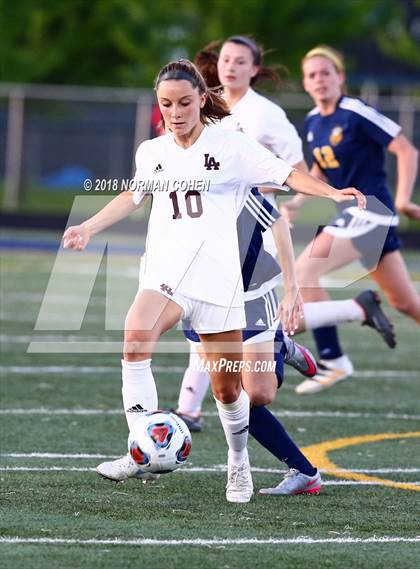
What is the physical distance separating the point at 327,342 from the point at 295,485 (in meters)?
3.30

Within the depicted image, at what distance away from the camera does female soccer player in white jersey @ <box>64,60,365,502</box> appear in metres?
5.55

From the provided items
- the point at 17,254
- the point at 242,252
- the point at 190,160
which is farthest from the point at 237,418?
the point at 17,254

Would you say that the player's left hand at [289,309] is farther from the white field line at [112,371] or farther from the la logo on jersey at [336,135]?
the white field line at [112,371]

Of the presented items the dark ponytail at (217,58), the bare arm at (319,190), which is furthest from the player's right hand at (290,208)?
the bare arm at (319,190)

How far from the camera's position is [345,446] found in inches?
286

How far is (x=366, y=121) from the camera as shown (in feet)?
28.6

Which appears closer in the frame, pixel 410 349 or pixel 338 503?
pixel 338 503

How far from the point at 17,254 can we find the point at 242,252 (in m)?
13.8

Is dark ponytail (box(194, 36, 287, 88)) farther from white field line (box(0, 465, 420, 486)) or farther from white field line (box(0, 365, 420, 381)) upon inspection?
white field line (box(0, 365, 420, 381))

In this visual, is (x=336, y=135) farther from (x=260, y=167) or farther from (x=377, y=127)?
(x=260, y=167)

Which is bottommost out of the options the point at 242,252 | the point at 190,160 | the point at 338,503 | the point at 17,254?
the point at 17,254

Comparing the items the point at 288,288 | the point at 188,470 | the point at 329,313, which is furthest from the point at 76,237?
the point at 329,313

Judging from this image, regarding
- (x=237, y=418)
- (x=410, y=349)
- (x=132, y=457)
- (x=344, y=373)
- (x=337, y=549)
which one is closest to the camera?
(x=337, y=549)

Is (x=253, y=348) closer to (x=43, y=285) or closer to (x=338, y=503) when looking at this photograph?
(x=338, y=503)
